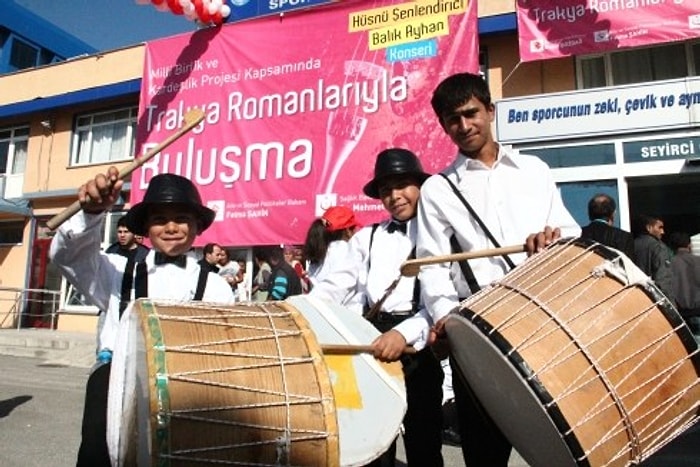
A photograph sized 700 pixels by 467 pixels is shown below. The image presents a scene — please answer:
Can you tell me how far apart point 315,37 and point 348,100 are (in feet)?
4.40

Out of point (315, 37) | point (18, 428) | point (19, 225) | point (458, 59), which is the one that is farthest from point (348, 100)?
point (19, 225)

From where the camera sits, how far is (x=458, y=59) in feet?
26.3

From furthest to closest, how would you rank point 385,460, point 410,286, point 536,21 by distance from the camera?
point 536,21 < point 385,460 < point 410,286

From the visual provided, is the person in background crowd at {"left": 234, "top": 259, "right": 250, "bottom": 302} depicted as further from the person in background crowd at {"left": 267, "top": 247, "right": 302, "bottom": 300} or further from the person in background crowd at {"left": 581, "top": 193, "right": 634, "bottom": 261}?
the person in background crowd at {"left": 581, "top": 193, "right": 634, "bottom": 261}

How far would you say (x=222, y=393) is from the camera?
1540 mm

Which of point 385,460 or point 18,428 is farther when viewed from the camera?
point 18,428

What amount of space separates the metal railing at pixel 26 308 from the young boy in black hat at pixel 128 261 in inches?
510

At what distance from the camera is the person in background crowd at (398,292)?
2211 millimetres

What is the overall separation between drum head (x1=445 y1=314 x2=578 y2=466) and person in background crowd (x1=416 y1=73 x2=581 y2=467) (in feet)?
0.39

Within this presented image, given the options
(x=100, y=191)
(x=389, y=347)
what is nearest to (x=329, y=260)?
(x=389, y=347)

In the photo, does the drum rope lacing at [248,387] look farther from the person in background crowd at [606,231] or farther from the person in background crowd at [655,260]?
the person in background crowd at [655,260]

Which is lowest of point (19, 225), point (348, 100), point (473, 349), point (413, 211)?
point (473, 349)

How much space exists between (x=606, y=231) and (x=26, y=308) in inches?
557

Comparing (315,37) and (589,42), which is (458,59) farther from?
(315,37)
